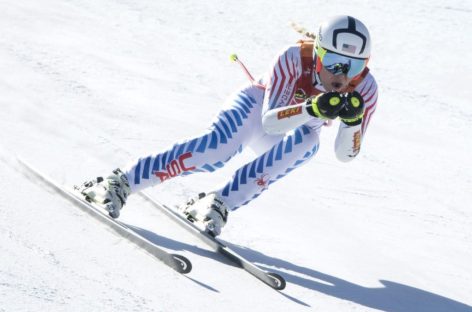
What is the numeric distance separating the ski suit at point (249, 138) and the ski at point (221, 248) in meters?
0.27

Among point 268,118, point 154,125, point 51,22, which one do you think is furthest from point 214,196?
point 51,22

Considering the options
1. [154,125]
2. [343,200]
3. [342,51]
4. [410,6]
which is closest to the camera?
[342,51]

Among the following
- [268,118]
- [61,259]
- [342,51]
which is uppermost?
[342,51]

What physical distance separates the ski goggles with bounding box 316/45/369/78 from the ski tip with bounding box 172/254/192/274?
59.9 inches

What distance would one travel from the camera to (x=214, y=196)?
555cm

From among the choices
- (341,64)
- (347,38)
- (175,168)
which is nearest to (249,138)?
(175,168)

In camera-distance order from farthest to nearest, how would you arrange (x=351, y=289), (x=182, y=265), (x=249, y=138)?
(x=249, y=138), (x=351, y=289), (x=182, y=265)

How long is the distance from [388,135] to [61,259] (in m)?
5.05

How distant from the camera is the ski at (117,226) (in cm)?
477

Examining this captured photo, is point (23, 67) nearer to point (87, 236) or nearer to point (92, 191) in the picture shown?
point (92, 191)

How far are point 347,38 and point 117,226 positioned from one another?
1.75 metres

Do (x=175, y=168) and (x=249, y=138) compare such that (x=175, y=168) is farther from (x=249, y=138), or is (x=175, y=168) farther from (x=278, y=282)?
(x=278, y=282)

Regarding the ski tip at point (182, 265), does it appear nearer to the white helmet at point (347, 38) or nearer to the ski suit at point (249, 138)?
the ski suit at point (249, 138)

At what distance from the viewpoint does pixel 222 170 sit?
7285 millimetres
